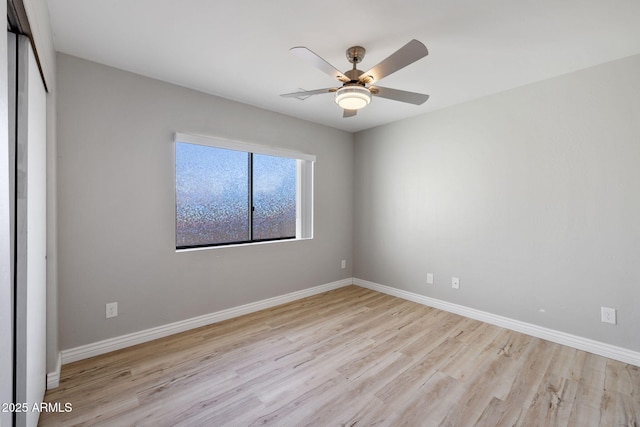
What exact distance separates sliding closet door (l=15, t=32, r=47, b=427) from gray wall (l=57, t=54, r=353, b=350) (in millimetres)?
646

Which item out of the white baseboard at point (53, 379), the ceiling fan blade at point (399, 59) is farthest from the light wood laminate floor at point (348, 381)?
the ceiling fan blade at point (399, 59)

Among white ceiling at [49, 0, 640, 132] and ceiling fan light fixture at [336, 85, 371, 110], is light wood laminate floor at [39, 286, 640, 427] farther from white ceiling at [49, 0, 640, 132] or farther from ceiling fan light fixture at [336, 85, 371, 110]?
white ceiling at [49, 0, 640, 132]

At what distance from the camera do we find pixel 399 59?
67.1 inches

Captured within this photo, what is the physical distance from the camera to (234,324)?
9.62 ft

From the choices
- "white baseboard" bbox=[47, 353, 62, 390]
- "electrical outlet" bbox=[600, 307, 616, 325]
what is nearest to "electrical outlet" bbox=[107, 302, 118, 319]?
"white baseboard" bbox=[47, 353, 62, 390]

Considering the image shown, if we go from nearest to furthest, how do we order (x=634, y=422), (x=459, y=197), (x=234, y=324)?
(x=634, y=422) → (x=234, y=324) → (x=459, y=197)

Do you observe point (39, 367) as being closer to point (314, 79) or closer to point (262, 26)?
point (262, 26)

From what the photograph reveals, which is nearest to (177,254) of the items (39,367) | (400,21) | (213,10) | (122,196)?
(122,196)

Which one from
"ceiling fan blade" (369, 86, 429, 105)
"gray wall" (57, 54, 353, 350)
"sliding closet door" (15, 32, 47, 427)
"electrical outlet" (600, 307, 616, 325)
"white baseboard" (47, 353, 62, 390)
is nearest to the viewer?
"sliding closet door" (15, 32, 47, 427)

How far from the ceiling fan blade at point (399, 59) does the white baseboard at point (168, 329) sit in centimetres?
258

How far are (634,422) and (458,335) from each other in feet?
3.89

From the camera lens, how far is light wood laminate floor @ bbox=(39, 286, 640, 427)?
1671 mm

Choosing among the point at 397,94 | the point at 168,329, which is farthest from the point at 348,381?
the point at 397,94

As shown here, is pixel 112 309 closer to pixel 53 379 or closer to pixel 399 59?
pixel 53 379
